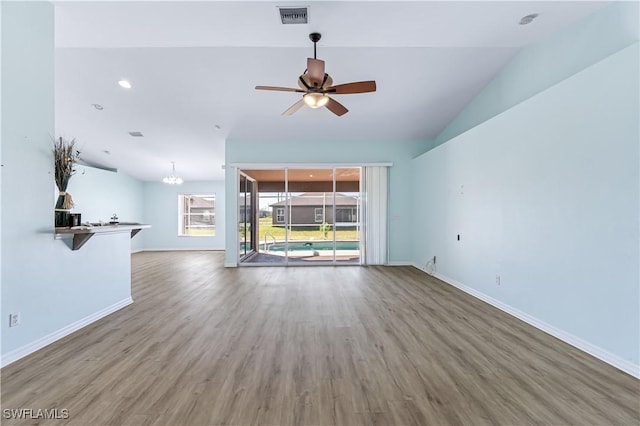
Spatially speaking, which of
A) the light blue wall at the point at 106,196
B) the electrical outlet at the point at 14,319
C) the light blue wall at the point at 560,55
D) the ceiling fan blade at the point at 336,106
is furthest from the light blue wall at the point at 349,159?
the electrical outlet at the point at 14,319

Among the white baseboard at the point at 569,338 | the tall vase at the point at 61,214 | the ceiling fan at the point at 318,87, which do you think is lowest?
→ the white baseboard at the point at 569,338

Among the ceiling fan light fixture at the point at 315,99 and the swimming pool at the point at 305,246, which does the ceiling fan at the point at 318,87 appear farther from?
the swimming pool at the point at 305,246

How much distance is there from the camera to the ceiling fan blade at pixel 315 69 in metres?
2.97

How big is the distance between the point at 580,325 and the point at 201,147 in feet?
23.9

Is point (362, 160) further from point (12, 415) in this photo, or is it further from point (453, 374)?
point (12, 415)

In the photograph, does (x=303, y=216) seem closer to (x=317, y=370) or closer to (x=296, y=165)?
(x=296, y=165)

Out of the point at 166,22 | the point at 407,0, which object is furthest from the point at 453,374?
the point at 166,22

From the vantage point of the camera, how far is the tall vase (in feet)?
9.95

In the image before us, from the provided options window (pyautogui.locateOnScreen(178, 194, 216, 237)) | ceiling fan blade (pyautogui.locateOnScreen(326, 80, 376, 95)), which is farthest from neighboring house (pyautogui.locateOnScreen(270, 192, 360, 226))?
ceiling fan blade (pyautogui.locateOnScreen(326, 80, 376, 95))

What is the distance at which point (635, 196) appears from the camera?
2.30 m

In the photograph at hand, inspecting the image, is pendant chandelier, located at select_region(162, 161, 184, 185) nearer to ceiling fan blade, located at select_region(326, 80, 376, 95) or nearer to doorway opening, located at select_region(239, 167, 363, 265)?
doorway opening, located at select_region(239, 167, 363, 265)

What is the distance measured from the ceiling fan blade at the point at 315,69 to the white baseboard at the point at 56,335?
3612mm

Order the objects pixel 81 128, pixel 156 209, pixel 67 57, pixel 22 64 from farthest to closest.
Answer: pixel 156 209, pixel 81 128, pixel 67 57, pixel 22 64

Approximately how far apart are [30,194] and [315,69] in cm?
291
